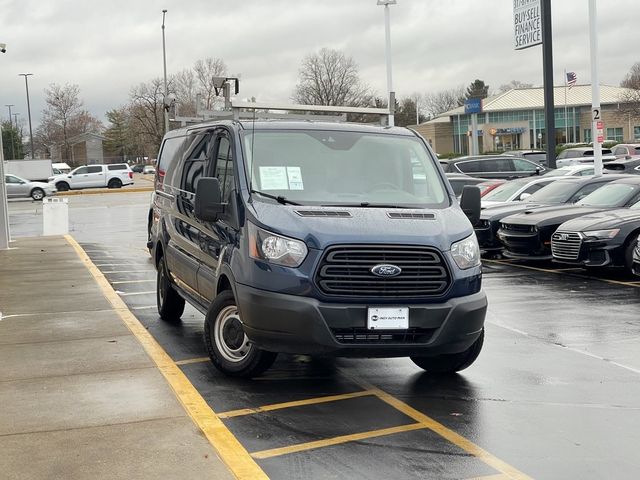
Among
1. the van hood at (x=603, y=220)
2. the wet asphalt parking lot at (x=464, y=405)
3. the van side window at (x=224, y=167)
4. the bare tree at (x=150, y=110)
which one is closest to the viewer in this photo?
the wet asphalt parking lot at (x=464, y=405)

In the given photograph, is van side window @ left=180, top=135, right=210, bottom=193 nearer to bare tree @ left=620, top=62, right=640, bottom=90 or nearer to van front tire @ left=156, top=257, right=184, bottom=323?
van front tire @ left=156, top=257, right=184, bottom=323

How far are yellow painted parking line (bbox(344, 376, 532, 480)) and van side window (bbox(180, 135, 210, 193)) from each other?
2.59m

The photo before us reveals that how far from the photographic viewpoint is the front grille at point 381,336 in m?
6.40

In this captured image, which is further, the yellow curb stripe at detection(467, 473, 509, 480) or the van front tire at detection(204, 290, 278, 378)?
the van front tire at detection(204, 290, 278, 378)

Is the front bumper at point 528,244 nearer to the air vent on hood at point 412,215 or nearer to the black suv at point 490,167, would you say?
the air vent on hood at point 412,215

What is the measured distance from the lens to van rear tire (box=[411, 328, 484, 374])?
7.31m

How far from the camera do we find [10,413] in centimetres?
622

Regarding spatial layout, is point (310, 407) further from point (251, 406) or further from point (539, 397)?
point (539, 397)

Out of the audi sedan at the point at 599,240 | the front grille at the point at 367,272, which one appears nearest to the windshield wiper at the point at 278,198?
the front grille at the point at 367,272

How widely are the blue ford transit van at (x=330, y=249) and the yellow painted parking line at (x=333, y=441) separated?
0.75 meters

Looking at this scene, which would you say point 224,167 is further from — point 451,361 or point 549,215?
point 549,215

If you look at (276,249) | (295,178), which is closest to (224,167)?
(295,178)

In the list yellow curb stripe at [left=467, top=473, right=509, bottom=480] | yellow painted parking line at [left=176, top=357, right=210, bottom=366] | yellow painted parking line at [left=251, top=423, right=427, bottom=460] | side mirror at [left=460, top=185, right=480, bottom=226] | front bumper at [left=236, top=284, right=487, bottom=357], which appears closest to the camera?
yellow curb stripe at [left=467, top=473, right=509, bottom=480]

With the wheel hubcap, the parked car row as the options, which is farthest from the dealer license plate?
the parked car row
